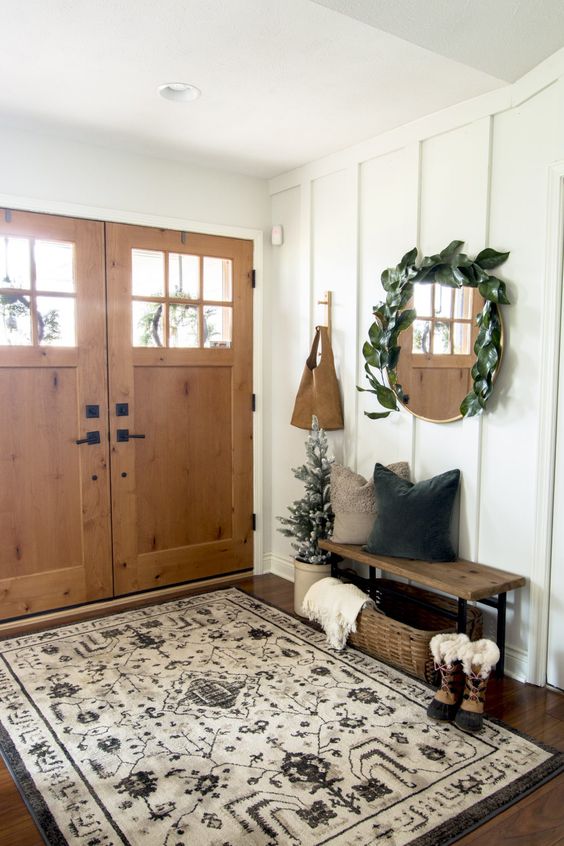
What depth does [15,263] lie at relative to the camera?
11.2 ft

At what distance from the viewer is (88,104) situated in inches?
119

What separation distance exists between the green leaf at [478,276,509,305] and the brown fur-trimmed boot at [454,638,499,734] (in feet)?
4.62

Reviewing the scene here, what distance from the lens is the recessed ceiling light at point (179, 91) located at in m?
2.82

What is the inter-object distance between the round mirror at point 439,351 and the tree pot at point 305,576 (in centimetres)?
98

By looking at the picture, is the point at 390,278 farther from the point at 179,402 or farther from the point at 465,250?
the point at 179,402

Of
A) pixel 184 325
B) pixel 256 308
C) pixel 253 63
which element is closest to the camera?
pixel 253 63

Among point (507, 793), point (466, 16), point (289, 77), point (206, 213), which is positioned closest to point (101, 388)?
point (206, 213)

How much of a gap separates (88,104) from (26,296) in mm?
996

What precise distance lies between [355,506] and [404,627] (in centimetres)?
68

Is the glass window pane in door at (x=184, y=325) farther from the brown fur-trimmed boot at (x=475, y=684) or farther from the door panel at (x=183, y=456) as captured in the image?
the brown fur-trimmed boot at (x=475, y=684)

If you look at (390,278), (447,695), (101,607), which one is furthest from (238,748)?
(390,278)

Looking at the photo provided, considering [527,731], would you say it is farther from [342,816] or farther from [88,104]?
[88,104]

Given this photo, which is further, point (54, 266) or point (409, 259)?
point (54, 266)

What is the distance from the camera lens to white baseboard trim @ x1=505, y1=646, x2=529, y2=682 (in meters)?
2.87
